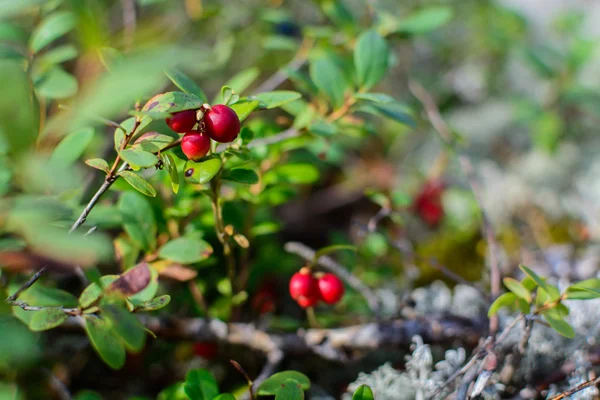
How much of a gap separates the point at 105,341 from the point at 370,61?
71 cm

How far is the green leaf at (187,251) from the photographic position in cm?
82

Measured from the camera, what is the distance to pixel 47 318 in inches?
26.0

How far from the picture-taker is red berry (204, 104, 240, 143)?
2.12 ft

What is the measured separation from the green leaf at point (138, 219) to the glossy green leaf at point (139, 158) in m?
0.31

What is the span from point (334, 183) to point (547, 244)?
98cm

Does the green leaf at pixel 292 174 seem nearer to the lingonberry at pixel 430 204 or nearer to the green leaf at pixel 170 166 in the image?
the green leaf at pixel 170 166

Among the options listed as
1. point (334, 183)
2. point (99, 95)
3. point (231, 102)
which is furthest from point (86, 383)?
point (334, 183)

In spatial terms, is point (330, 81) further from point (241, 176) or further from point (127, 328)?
point (127, 328)

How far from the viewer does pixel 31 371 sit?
39.7 inches

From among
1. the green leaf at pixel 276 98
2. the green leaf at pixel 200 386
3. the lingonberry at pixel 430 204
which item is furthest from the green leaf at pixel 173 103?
the lingonberry at pixel 430 204

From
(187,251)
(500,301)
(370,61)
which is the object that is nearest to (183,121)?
(187,251)

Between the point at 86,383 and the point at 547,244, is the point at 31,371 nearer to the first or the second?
the point at 86,383

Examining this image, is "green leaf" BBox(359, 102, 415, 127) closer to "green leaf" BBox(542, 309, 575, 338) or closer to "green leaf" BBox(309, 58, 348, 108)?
"green leaf" BBox(309, 58, 348, 108)

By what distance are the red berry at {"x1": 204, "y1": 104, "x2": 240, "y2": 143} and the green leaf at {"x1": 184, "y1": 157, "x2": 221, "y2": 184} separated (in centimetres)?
5
